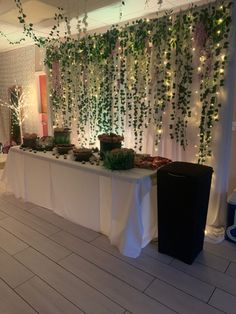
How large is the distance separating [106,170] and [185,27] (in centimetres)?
178

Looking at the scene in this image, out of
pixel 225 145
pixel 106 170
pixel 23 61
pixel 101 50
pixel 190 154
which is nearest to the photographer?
pixel 106 170

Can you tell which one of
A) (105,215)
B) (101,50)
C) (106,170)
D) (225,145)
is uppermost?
(101,50)

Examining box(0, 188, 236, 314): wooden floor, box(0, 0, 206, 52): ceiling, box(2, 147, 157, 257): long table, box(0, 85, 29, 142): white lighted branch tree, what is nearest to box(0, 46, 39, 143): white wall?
box(0, 85, 29, 142): white lighted branch tree

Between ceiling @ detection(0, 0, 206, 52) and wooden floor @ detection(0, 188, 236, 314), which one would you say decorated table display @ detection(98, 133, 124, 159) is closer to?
wooden floor @ detection(0, 188, 236, 314)

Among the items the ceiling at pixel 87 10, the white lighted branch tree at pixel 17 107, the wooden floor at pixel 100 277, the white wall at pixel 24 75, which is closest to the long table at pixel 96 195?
the wooden floor at pixel 100 277

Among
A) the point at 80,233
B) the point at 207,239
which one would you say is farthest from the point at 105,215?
the point at 207,239

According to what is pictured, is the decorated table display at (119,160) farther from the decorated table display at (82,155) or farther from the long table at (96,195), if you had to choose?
the decorated table display at (82,155)

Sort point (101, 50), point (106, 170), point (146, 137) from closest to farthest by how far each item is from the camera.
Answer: point (106, 170) → point (146, 137) → point (101, 50)

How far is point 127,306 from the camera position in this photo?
5.80ft

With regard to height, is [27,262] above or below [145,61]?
below

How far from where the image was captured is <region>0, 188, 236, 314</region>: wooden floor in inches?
70.0

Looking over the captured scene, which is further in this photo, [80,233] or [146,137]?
[146,137]

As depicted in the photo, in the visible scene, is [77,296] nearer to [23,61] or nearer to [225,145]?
[225,145]

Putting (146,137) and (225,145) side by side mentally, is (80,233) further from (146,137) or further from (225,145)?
(225,145)
